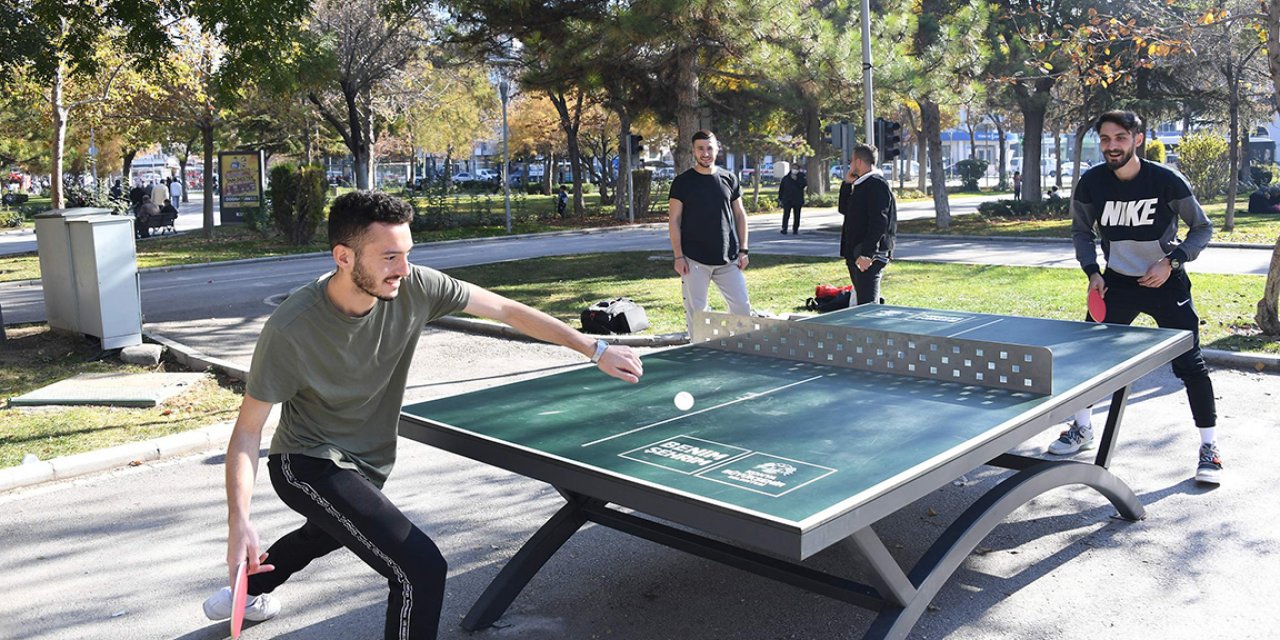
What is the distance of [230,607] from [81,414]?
5.01 m

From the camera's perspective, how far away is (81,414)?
28.2ft

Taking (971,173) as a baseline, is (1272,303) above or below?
below

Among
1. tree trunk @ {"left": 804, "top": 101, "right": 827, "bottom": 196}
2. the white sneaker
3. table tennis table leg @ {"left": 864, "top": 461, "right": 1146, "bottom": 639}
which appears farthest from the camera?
tree trunk @ {"left": 804, "top": 101, "right": 827, "bottom": 196}

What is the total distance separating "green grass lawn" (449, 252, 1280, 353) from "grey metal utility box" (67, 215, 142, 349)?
4855 mm

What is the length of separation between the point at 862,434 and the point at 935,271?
1437 cm

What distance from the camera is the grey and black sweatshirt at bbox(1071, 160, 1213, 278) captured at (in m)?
6.19

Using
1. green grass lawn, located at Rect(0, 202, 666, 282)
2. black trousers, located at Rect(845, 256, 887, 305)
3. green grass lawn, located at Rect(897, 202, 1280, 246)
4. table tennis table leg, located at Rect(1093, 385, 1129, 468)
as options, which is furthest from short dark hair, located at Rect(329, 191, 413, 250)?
green grass lawn, located at Rect(897, 202, 1280, 246)

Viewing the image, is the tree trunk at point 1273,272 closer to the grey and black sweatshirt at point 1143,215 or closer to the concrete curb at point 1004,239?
the grey and black sweatshirt at point 1143,215

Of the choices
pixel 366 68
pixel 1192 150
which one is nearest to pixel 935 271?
pixel 366 68

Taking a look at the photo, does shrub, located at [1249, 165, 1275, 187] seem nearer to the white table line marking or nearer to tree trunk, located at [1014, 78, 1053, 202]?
tree trunk, located at [1014, 78, 1053, 202]

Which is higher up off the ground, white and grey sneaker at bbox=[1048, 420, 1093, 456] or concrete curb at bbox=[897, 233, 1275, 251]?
concrete curb at bbox=[897, 233, 1275, 251]

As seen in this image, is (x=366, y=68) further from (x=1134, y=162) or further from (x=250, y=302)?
(x=1134, y=162)

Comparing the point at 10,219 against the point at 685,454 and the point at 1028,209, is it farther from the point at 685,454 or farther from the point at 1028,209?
the point at 685,454

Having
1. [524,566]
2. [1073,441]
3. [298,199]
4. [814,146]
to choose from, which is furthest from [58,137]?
[814,146]
